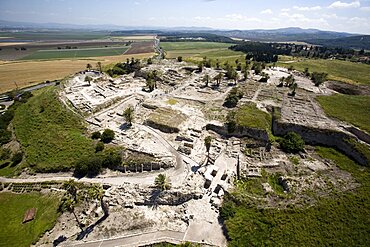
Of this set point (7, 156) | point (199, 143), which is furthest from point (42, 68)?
point (199, 143)

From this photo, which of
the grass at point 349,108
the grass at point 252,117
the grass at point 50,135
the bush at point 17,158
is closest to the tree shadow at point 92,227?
the grass at point 50,135

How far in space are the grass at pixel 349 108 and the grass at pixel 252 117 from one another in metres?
24.1

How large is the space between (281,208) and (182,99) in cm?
5918

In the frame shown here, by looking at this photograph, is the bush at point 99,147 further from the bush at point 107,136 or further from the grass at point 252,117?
the grass at point 252,117

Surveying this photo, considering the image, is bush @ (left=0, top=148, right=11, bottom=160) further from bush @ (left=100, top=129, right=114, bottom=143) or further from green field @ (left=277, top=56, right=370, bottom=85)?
green field @ (left=277, top=56, right=370, bottom=85)

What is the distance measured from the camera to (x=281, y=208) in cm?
4691

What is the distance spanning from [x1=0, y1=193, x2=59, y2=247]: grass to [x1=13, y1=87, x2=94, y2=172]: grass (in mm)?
8977

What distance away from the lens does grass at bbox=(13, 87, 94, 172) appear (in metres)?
60.5

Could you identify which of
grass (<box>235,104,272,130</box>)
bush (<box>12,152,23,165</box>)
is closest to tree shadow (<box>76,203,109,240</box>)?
bush (<box>12,152,23,165</box>)

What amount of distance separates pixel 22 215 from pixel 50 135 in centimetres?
2783

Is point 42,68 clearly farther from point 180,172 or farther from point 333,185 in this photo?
point 333,185

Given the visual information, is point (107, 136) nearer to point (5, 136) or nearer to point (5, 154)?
point (5, 154)

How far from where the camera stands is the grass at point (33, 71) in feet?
446

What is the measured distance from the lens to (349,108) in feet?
291
